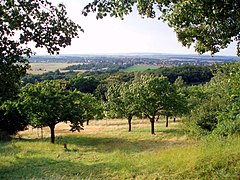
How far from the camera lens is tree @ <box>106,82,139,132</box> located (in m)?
36.3

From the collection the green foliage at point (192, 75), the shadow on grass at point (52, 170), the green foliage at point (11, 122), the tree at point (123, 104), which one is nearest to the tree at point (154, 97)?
the tree at point (123, 104)

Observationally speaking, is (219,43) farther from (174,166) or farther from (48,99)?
(48,99)

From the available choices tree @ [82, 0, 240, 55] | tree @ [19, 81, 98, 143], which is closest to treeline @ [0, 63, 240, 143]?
tree @ [19, 81, 98, 143]

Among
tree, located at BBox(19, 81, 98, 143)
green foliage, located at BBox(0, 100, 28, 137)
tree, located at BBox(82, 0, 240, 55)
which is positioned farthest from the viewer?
green foliage, located at BBox(0, 100, 28, 137)

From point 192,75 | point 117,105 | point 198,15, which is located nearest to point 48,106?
point 117,105

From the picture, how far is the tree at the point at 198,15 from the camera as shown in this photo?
6.85 metres

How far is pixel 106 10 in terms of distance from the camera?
703 centimetres

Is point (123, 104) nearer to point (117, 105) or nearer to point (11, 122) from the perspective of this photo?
point (117, 105)

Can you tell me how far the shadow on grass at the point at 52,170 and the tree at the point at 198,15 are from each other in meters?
5.58

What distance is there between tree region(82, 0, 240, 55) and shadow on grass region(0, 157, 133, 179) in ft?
18.3

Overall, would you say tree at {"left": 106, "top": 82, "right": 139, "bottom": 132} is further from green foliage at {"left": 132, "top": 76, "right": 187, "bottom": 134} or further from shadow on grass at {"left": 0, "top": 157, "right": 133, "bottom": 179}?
shadow on grass at {"left": 0, "top": 157, "right": 133, "bottom": 179}

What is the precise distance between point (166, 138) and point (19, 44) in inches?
1052

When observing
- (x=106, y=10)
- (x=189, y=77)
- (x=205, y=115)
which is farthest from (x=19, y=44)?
(x=189, y=77)

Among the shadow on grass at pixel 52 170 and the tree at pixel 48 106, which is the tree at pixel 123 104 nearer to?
the tree at pixel 48 106
